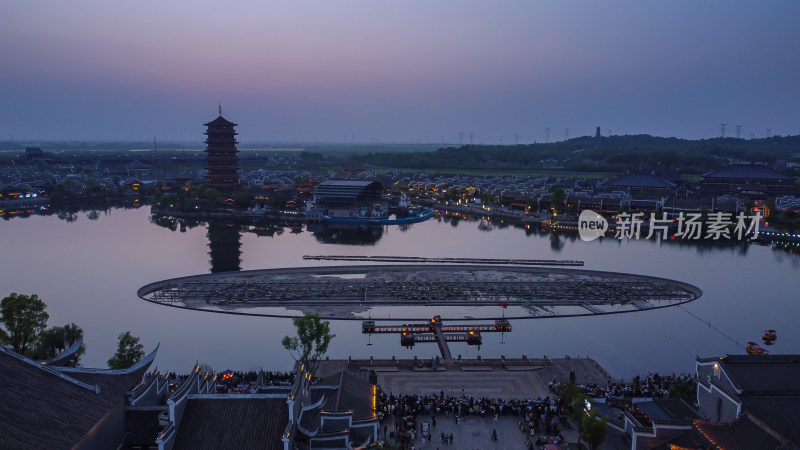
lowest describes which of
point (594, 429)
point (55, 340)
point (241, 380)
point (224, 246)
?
point (224, 246)

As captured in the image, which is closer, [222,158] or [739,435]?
[739,435]

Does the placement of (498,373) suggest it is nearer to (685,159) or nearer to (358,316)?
(358,316)

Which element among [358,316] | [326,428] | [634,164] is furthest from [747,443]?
[634,164]

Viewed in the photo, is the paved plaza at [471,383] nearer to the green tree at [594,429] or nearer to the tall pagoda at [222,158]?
the green tree at [594,429]

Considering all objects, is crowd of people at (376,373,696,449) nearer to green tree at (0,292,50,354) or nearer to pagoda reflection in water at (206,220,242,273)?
green tree at (0,292,50,354)

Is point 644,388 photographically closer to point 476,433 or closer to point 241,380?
point 476,433

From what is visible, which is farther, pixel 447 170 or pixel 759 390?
pixel 447 170

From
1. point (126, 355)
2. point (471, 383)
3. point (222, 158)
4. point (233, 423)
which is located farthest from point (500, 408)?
point (222, 158)

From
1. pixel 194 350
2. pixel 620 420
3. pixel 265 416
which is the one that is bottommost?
pixel 194 350
